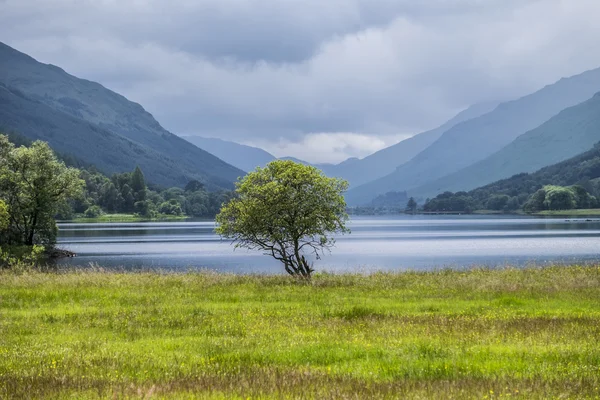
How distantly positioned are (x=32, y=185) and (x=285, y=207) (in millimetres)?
52318

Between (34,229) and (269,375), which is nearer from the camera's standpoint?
(269,375)

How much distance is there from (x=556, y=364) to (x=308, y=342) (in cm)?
620

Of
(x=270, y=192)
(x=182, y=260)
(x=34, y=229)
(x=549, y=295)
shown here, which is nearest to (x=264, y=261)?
(x=182, y=260)

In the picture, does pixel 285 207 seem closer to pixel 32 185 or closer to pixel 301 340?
pixel 301 340

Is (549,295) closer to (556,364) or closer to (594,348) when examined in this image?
(594,348)

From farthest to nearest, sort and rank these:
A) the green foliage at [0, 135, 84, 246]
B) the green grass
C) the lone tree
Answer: the green foliage at [0, 135, 84, 246]
the lone tree
the green grass

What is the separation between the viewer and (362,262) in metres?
73.6

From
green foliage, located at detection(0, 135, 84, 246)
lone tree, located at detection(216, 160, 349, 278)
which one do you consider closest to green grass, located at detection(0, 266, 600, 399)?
lone tree, located at detection(216, 160, 349, 278)

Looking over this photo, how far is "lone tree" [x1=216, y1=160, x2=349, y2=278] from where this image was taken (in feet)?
132

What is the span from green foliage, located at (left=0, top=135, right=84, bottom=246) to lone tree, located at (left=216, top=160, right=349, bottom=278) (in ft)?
155

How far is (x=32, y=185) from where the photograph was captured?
79500mm

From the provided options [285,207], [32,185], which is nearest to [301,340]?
[285,207]

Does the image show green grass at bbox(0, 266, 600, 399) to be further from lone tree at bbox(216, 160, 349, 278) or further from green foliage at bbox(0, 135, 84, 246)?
green foliage at bbox(0, 135, 84, 246)

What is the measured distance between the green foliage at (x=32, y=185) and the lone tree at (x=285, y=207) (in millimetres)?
47252
